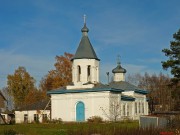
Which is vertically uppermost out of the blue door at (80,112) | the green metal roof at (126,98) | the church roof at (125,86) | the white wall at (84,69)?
the white wall at (84,69)

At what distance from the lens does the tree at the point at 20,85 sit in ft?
220

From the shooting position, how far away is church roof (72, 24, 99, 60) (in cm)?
4619

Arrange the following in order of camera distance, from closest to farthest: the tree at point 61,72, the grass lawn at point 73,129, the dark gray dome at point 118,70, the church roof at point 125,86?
the grass lawn at point 73,129 → the church roof at point 125,86 → the dark gray dome at point 118,70 → the tree at point 61,72

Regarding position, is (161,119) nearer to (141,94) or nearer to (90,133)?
(90,133)

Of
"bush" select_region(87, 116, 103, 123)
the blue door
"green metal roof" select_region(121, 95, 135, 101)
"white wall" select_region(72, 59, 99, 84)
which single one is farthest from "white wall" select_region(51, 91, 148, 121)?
"white wall" select_region(72, 59, 99, 84)

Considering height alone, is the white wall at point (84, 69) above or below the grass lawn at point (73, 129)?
above

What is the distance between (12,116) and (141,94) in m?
20.5

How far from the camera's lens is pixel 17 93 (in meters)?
68.0

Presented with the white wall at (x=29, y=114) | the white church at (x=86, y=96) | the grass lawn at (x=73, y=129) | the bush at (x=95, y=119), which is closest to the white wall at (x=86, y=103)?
the white church at (x=86, y=96)

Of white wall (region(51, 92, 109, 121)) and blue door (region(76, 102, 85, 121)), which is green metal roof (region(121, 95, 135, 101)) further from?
blue door (region(76, 102, 85, 121))

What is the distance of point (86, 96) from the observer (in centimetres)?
4400

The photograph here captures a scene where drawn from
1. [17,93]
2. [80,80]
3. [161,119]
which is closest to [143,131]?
[161,119]

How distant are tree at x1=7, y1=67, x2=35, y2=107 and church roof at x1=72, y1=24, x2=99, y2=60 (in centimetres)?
2292

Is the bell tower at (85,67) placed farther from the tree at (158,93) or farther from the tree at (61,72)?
the tree at (158,93)
